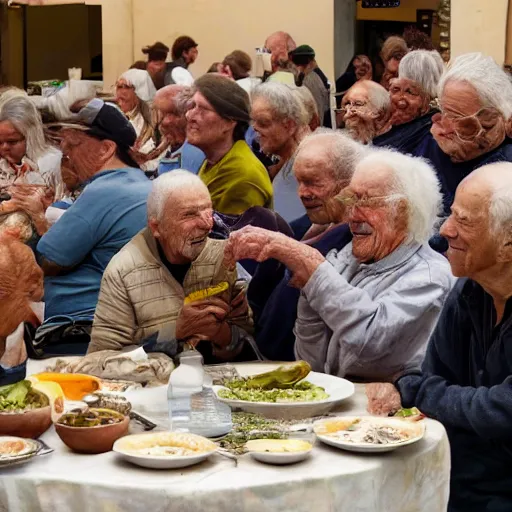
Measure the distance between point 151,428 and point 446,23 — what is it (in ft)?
31.9

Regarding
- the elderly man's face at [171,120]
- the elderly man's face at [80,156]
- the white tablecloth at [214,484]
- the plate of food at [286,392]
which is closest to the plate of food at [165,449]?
the white tablecloth at [214,484]

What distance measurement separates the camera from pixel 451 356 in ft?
11.2

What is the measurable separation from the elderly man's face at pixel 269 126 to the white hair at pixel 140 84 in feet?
12.0

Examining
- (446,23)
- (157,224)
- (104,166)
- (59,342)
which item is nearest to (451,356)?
(157,224)

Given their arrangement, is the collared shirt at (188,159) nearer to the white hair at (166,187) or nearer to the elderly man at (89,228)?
the elderly man at (89,228)

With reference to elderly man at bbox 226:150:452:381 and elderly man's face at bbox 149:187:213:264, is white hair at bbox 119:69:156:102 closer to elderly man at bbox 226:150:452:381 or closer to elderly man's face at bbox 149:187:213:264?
elderly man's face at bbox 149:187:213:264

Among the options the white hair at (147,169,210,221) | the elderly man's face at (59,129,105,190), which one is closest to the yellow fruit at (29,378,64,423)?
the white hair at (147,169,210,221)

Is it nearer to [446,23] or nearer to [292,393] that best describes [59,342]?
[292,393]

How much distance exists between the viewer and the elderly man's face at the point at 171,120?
6.82 m

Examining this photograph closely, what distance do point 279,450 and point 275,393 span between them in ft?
1.81

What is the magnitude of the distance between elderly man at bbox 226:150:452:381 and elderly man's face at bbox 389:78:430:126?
2249 mm

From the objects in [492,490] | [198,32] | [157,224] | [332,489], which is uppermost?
[198,32]

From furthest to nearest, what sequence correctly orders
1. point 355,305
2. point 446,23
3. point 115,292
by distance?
point 446,23 → point 115,292 → point 355,305

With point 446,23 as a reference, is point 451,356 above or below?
below
